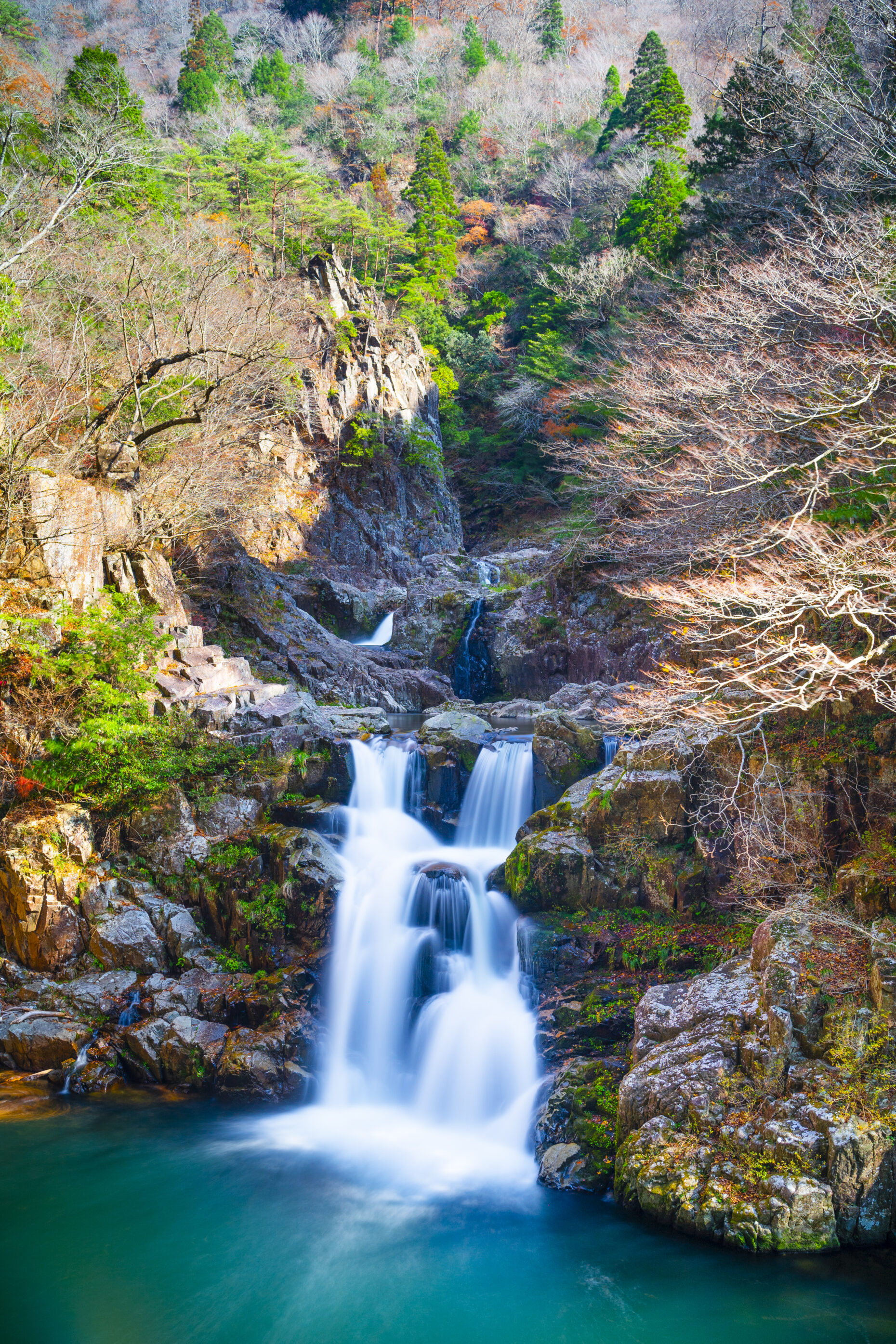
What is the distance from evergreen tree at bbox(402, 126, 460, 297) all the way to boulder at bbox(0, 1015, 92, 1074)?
1171 inches

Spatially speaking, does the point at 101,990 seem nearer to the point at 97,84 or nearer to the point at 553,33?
the point at 97,84

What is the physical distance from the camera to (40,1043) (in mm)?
8516

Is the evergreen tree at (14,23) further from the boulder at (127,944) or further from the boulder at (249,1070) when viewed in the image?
the boulder at (249,1070)

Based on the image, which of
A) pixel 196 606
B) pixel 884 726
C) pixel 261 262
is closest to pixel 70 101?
pixel 261 262

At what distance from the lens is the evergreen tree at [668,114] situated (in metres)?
27.9

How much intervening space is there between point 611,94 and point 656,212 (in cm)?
2501

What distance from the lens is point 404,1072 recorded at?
8.74 m

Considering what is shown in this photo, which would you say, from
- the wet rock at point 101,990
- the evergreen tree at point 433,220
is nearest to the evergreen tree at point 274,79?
the evergreen tree at point 433,220

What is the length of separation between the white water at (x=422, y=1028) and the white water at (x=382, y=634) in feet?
34.8

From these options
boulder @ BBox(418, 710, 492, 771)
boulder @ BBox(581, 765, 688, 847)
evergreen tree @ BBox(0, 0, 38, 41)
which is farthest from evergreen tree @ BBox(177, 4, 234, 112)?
boulder @ BBox(581, 765, 688, 847)

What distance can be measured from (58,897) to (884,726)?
10351 mm

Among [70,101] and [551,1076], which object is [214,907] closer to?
[551,1076]

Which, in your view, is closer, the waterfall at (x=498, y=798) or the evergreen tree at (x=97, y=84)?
the waterfall at (x=498, y=798)

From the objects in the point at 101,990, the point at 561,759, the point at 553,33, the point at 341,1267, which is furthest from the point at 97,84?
the point at 553,33
